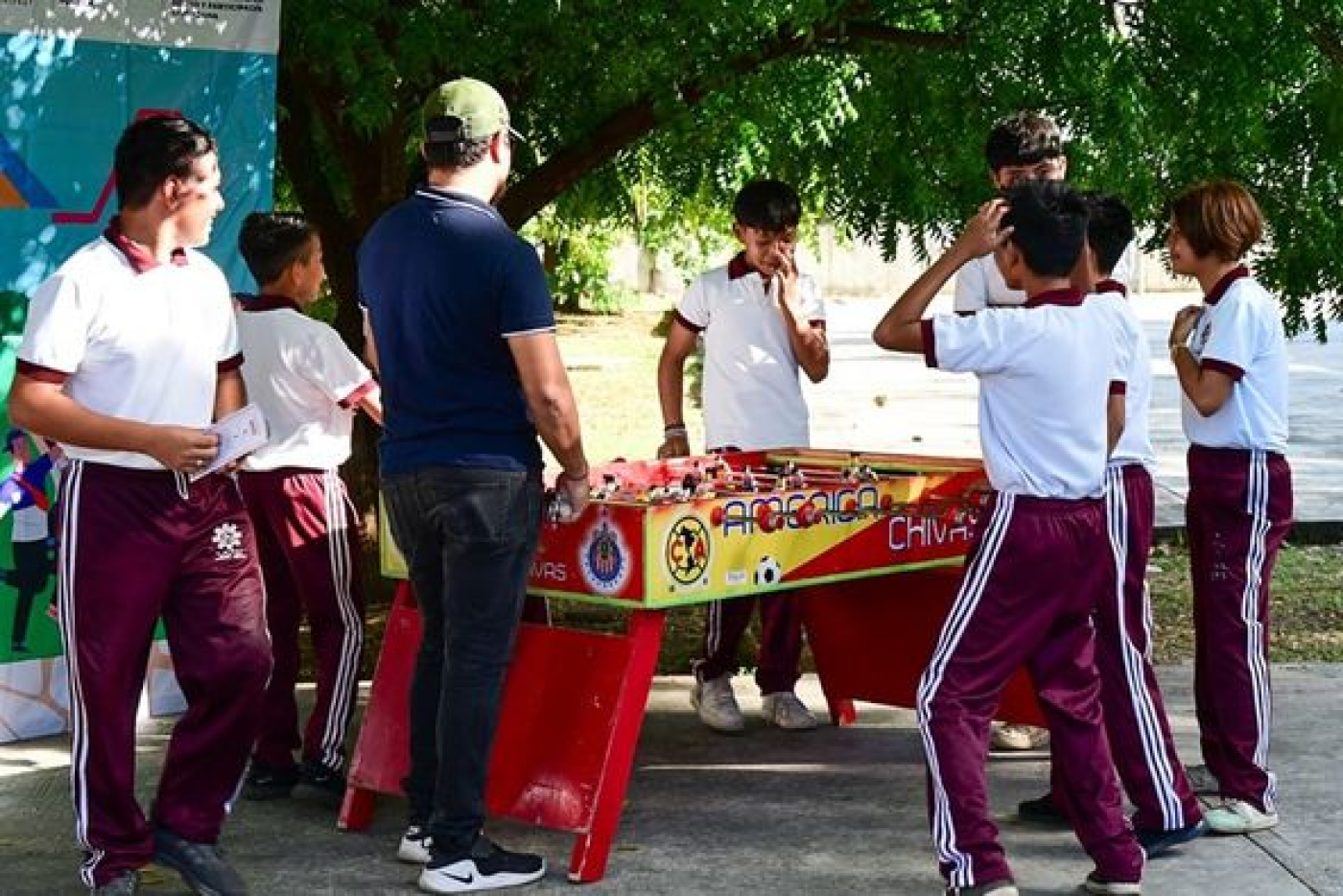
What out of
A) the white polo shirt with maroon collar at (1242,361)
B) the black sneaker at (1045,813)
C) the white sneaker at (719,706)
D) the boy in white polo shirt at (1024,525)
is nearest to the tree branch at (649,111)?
the white sneaker at (719,706)

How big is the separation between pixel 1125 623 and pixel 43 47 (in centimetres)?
379

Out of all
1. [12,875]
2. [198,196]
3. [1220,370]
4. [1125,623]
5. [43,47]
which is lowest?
[12,875]

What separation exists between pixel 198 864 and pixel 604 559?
4.20ft

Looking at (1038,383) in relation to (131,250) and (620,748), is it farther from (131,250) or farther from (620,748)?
(131,250)

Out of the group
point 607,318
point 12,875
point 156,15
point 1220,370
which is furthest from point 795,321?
point 607,318

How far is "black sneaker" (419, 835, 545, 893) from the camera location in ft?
19.1

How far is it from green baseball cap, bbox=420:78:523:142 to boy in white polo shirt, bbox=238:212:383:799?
3.54ft

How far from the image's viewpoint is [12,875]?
607 cm

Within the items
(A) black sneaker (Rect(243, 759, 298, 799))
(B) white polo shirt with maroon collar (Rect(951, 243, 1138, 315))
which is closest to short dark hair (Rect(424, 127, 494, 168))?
(B) white polo shirt with maroon collar (Rect(951, 243, 1138, 315))

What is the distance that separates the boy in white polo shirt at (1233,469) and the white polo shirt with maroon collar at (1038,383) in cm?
67

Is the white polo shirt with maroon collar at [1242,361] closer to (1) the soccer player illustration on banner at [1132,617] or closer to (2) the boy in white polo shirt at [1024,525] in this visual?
(1) the soccer player illustration on banner at [1132,617]

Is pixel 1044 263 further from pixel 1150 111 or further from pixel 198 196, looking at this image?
pixel 1150 111

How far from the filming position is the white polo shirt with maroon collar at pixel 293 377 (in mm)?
6582

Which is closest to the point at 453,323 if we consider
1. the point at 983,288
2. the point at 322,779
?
the point at 322,779
